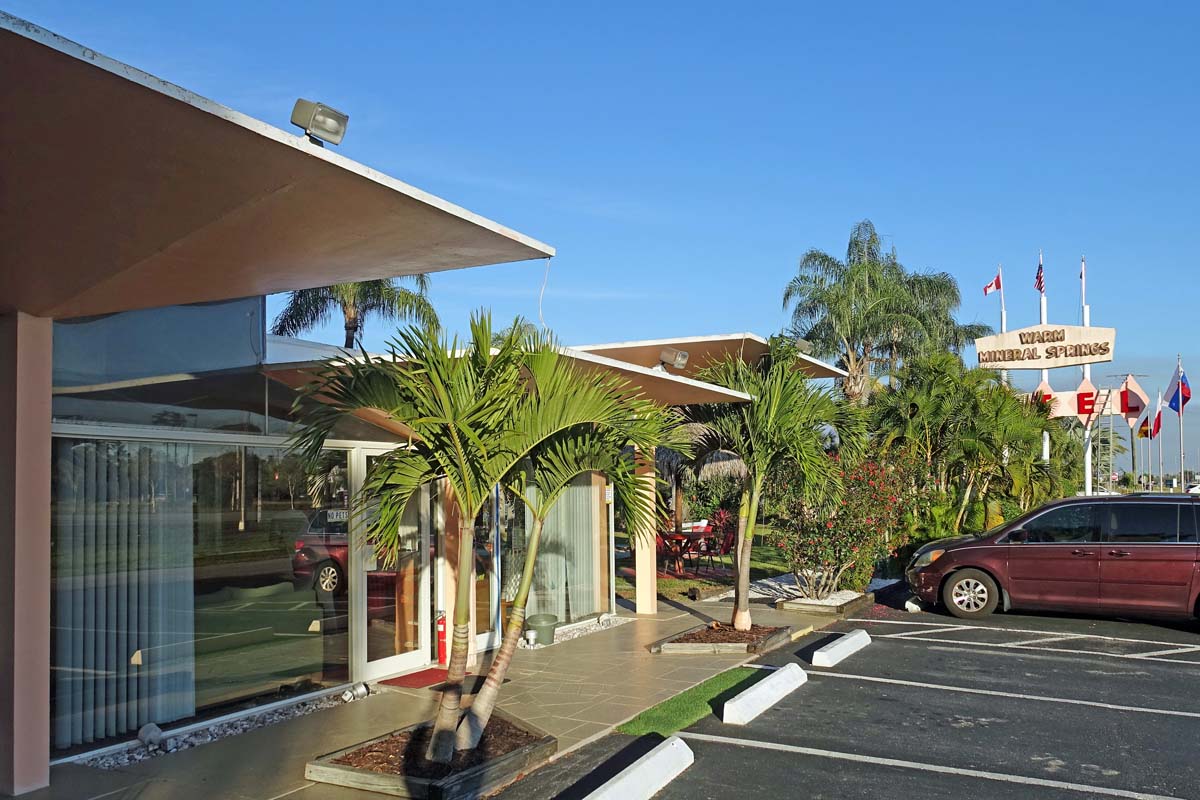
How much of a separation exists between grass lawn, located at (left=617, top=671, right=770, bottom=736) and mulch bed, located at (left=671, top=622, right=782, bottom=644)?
3.59 ft

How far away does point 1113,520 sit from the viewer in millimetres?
12852

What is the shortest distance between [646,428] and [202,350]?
3591 mm

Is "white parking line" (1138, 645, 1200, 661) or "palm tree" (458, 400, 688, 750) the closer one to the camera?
"palm tree" (458, 400, 688, 750)

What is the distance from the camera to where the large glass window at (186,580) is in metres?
6.58

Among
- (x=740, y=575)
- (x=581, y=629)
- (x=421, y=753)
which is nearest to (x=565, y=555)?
(x=581, y=629)

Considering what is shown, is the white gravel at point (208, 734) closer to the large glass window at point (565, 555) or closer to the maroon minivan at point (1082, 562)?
the large glass window at point (565, 555)

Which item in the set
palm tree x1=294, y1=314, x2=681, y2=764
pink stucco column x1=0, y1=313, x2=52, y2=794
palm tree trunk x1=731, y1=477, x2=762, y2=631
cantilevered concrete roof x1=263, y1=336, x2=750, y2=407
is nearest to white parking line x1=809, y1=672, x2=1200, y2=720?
palm tree trunk x1=731, y1=477, x2=762, y2=631

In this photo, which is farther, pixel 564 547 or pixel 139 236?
pixel 564 547

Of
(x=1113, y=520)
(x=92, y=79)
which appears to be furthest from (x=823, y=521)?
(x=92, y=79)

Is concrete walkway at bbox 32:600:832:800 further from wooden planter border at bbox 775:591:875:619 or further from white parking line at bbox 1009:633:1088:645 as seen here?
white parking line at bbox 1009:633:1088:645

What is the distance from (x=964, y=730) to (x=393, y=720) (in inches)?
176

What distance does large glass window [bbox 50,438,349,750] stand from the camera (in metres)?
6.58

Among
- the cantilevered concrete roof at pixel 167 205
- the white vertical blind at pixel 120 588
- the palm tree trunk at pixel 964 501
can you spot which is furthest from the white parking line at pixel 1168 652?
the white vertical blind at pixel 120 588

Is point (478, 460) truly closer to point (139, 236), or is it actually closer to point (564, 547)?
point (139, 236)
